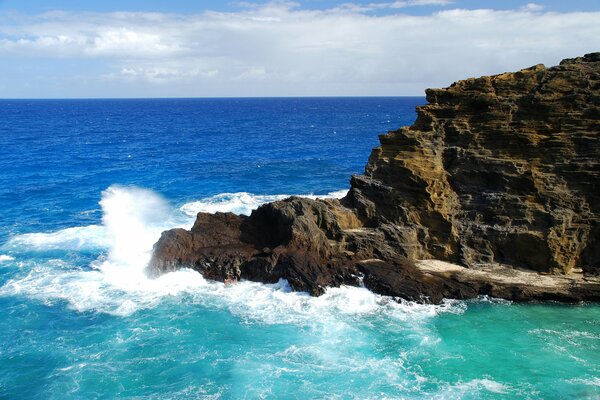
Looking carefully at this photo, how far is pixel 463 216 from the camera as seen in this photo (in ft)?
117

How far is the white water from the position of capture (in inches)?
1192

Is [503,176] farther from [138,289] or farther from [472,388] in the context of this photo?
[138,289]

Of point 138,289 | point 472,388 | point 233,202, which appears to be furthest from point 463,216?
point 233,202

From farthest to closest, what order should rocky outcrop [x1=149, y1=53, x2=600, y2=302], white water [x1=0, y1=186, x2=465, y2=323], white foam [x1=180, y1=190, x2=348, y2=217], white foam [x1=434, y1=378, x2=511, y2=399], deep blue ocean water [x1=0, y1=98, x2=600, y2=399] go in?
white foam [x1=180, y1=190, x2=348, y2=217] < rocky outcrop [x1=149, y1=53, x2=600, y2=302] < white water [x1=0, y1=186, x2=465, y2=323] < deep blue ocean water [x1=0, y1=98, x2=600, y2=399] < white foam [x1=434, y1=378, x2=511, y2=399]

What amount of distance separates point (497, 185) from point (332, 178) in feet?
114

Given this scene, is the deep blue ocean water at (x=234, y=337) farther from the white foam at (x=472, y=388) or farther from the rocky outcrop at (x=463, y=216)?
the rocky outcrop at (x=463, y=216)

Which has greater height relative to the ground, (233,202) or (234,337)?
(233,202)

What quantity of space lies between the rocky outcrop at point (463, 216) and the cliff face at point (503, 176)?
7 cm

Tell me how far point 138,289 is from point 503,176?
26950 mm

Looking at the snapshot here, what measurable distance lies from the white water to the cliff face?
6642 millimetres

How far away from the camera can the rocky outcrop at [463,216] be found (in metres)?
32.8

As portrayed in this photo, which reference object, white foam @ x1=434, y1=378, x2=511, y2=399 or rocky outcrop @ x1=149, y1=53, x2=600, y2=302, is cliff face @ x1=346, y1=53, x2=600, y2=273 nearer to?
rocky outcrop @ x1=149, y1=53, x2=600, y2=302

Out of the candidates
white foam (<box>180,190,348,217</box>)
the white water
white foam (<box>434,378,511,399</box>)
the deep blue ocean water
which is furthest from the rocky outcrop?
white foam (<box>180,190,348,217</box>)

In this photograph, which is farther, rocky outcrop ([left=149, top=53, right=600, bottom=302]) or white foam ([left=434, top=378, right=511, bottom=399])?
rocky outcrop ([left=149, top=53, right=600, bottom=302])
